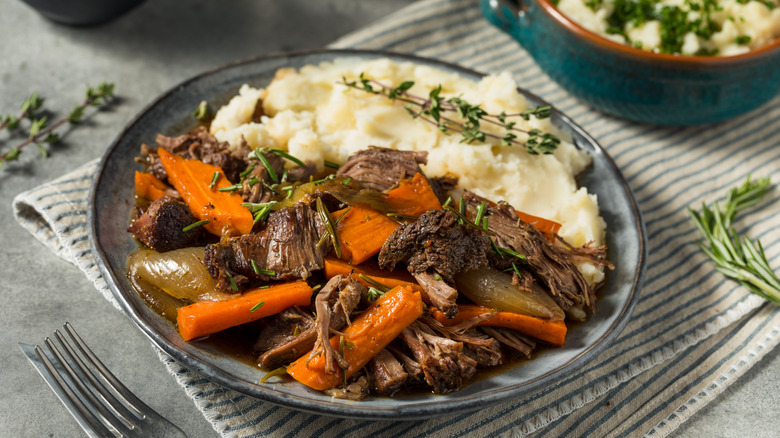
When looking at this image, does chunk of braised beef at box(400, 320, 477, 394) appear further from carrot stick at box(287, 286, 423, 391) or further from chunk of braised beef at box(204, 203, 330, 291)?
chunk of braised beef at box(204, 203, 330, 291)

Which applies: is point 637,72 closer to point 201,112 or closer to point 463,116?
point 463,116

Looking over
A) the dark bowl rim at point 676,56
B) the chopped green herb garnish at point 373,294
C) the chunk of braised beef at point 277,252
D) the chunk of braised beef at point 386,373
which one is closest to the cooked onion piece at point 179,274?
the chunk of braised beef at point 277,252

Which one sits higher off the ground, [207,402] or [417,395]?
[417,395]

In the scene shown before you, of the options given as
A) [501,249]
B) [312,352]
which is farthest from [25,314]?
[501,249]

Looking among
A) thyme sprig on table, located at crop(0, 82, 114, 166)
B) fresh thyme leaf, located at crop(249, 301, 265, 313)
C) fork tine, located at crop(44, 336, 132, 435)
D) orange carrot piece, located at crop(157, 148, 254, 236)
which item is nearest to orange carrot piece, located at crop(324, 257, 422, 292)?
fresh thyme leaf, located at crop(249, 301, 265, 313)

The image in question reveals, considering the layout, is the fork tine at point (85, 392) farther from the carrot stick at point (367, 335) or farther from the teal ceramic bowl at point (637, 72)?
the teal ceramic bowl at point (637, 72)

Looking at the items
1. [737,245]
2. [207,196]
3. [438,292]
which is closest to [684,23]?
[737,245]

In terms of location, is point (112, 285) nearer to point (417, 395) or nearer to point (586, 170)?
point (417, 395)
